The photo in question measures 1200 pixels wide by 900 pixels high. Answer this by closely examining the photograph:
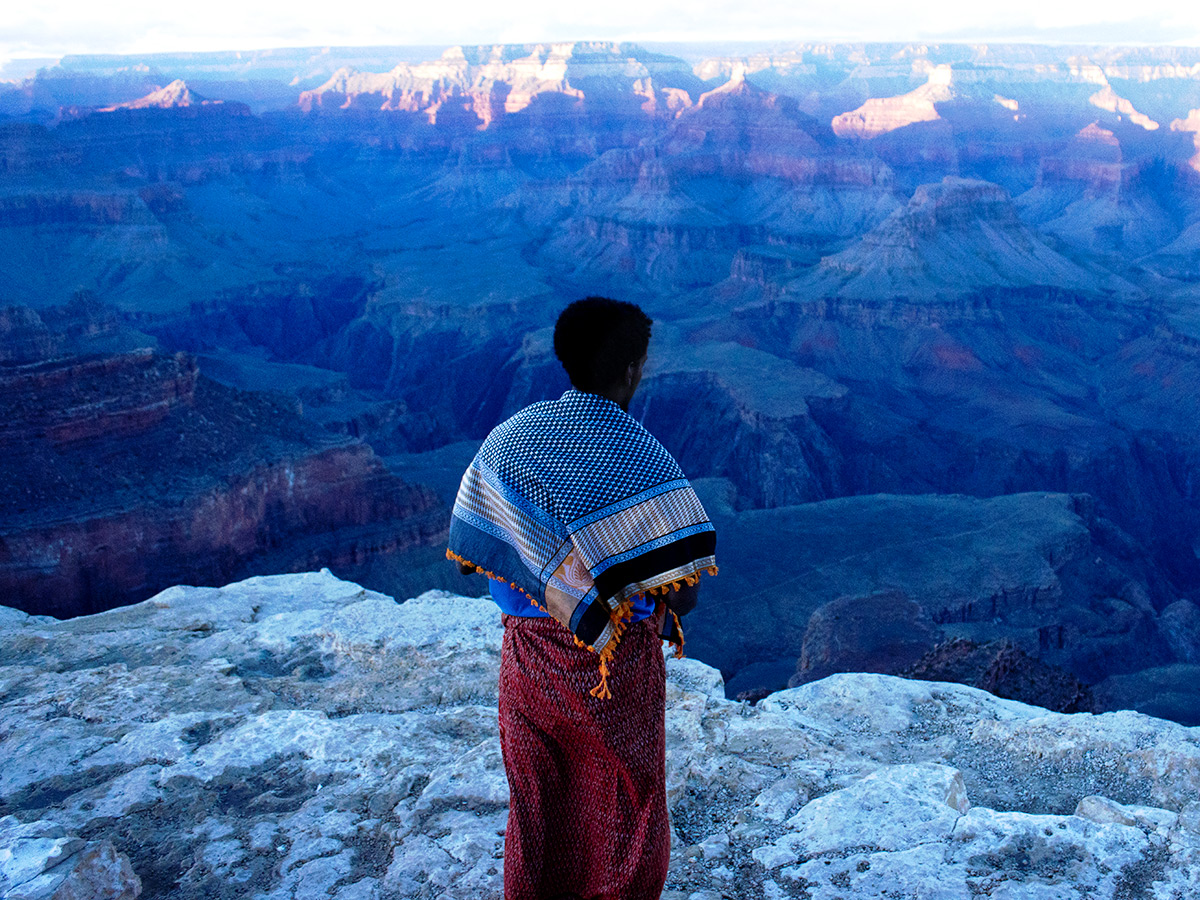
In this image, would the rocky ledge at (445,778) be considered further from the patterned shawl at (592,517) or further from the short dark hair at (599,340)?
the short dark hair at (599,340)

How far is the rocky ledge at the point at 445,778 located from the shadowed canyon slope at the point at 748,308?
239 inches

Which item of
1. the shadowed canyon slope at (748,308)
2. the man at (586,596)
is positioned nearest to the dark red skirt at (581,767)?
the man at (586,596)

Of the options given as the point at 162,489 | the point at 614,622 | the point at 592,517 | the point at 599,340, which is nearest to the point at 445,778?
the point at 614,622

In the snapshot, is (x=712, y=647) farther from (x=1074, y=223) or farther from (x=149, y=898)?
(x=1074, y=223)

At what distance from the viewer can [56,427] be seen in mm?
18562

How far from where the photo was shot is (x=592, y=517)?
10.2ft

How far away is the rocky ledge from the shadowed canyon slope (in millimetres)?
6059

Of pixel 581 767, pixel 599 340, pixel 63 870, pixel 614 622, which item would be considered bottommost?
pixel 63 870

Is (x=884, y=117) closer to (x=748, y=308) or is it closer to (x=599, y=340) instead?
(x=748, y=308)

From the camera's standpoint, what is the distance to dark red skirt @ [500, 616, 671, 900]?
133 inches

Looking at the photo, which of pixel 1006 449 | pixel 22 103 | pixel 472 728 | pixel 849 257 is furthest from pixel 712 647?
pixel 22 103

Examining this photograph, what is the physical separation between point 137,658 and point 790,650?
14898mm

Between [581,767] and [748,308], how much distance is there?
52555 mm

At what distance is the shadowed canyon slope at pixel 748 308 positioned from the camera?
2234 centimetres
